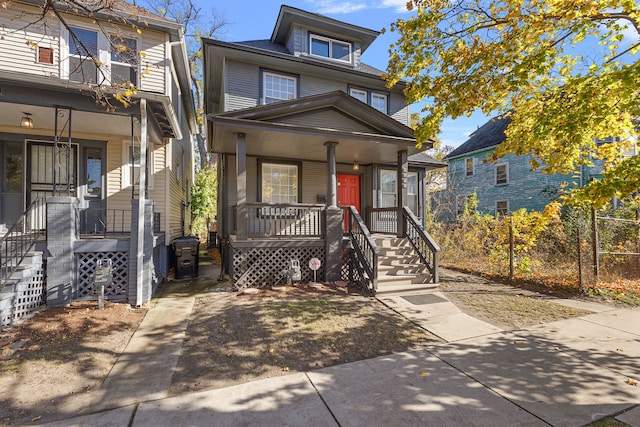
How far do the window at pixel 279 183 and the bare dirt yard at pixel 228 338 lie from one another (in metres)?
4.12

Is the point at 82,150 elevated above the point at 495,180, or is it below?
below

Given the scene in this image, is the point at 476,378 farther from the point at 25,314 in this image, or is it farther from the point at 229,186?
the point at 229,186

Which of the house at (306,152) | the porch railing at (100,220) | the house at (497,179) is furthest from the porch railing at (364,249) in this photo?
the house at (497,179)

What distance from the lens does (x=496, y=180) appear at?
19.5m

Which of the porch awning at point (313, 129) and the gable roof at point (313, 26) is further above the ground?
the gable roof at point (313, 26)

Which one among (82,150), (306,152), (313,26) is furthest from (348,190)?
(82,150)

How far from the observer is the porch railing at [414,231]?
24.3 ft

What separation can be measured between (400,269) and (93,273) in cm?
700

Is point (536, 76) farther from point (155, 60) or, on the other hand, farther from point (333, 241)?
point (155, 60)

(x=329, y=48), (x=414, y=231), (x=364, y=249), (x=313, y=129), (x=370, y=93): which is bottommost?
(x=364, y=249)

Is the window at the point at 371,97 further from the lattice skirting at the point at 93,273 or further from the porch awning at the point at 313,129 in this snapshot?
the lattice skirting at the point at 93,273

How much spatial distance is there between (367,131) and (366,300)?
5.17 metres

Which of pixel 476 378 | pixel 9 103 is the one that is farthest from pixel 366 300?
pixel 9 103

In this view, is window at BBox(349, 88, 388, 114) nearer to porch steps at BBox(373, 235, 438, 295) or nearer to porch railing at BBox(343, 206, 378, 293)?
porch railing at BBox(343, 206, 378, 293)
